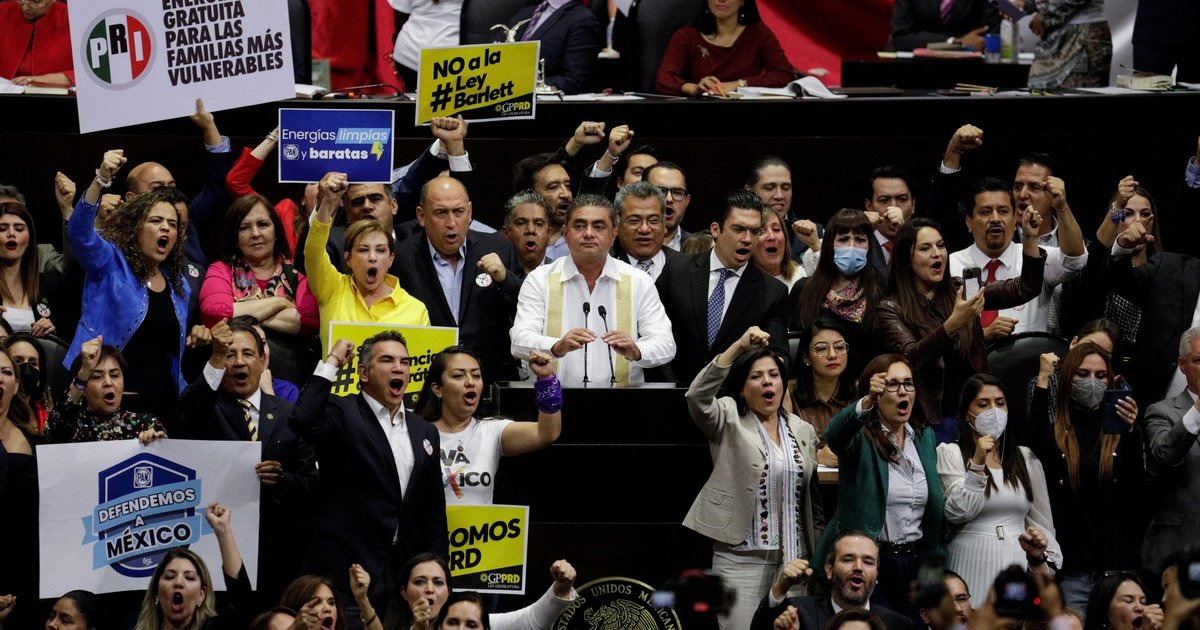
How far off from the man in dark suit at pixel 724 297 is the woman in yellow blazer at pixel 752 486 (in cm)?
49

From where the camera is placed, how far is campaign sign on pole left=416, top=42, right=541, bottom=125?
9562mm

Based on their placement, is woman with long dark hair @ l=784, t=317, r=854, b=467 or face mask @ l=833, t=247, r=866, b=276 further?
face mask @ l=833, t=247, r=866, b=276

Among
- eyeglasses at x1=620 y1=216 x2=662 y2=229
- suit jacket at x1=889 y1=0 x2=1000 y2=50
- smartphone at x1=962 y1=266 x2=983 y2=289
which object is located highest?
suit jacket at x1=889 y1=0 x2=1000 y2=50

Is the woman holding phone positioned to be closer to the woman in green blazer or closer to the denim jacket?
the woman in green blazer

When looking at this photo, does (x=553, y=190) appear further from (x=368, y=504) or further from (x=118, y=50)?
(x=368, y=504)

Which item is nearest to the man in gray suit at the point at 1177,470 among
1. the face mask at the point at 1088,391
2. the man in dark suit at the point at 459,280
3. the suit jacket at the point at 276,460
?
the face mask at the point at 1088,391

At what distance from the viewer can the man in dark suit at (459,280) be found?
8977 mm

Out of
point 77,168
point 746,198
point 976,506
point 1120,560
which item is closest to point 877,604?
point 976,506

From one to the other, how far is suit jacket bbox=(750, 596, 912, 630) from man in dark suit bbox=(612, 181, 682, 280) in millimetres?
1958

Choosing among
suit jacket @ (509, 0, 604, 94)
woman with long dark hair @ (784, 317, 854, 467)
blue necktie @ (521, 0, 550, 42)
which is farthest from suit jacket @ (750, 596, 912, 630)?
blue necktie @ (521, 0, 550, 42)

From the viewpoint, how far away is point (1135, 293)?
9383mm

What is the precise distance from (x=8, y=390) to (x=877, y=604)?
3653 millimetres

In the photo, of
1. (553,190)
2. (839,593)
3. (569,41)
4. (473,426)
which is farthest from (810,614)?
(569,41)

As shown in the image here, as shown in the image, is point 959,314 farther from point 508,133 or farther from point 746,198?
point 508,133
